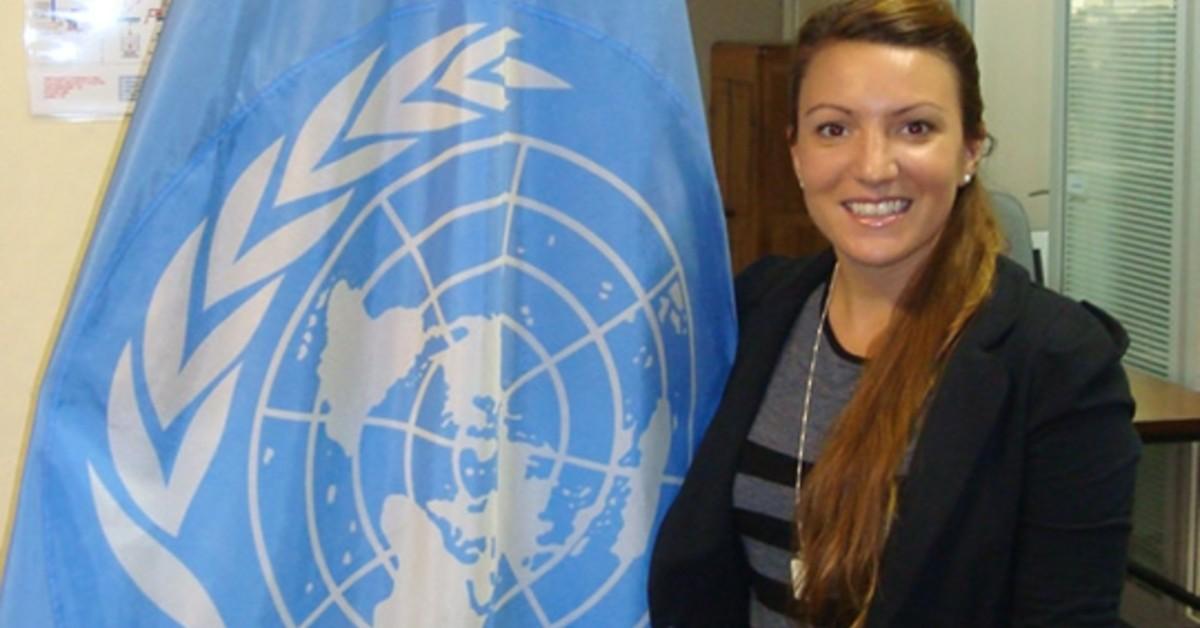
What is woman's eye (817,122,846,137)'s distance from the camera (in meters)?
1.40

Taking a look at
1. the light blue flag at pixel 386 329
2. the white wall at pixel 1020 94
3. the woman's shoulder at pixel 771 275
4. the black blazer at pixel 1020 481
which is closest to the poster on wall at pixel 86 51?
the light blue flag at pixel 386 329

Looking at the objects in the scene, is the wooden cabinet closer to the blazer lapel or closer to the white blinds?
the white blinds

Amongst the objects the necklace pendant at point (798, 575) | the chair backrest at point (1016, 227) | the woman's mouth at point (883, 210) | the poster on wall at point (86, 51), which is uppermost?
the poster on wall at point (86, 51)

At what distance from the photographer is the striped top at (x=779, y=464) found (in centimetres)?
142

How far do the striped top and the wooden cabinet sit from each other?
13.0 ft

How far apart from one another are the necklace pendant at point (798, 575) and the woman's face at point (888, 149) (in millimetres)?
291

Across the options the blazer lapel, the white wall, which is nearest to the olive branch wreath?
the blazer lapel

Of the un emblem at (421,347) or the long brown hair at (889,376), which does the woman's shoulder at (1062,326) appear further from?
the un emblem at (421,347)

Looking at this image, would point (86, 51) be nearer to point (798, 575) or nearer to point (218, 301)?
point (218, 301)

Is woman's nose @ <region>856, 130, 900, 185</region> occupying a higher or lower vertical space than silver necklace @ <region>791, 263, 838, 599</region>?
higher

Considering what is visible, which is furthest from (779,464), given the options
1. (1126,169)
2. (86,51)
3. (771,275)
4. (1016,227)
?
(1126,169)

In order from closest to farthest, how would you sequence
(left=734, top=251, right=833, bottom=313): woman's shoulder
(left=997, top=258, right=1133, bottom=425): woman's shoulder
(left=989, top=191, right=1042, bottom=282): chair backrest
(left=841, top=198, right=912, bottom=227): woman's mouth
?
(left=997, top=258, right=1133, bottom=425): woman's shoulder → (left=841, top=198, right=912, bottom=227): woman's mouth → (left=734, top=251, right=833, bottom=313): woman's shoulder → (left=989, top=191, right=1042, bottom=282): chair backrest

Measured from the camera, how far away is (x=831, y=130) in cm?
141

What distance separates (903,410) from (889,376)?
37 mm
